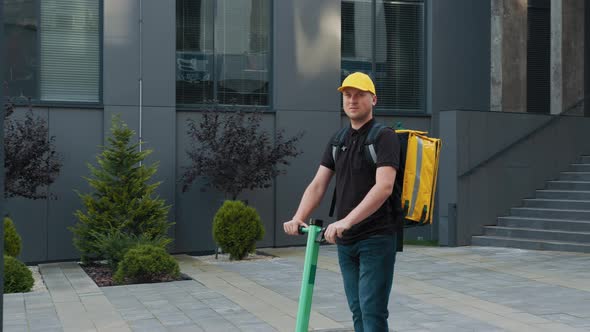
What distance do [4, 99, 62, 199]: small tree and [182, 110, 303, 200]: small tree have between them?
240cm

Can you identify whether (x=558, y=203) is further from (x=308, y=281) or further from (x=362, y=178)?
(x=308, y=281)

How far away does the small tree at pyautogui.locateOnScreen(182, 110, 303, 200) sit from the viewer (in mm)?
13664

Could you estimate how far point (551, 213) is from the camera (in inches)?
577

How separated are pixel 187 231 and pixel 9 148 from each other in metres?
3.93

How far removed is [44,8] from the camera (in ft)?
46.3

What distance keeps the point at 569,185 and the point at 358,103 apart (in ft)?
38.5

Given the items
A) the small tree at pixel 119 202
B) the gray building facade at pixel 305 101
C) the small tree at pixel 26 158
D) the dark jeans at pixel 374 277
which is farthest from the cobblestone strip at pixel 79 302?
the dark jeans at pixel 374 277

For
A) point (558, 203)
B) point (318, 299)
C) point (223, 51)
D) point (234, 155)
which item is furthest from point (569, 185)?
point (318, 299)

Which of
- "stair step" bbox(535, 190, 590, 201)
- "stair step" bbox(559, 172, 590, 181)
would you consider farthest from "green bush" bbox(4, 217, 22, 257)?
"stair step" bbox(559, 172, 590, 181)

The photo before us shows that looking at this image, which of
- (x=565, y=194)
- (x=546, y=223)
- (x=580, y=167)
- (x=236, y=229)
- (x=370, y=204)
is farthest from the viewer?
(x=580, y=167)

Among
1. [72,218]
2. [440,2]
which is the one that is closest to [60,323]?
[72,218]

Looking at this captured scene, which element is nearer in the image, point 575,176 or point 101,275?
point 101,275

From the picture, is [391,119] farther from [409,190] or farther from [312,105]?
[409,190]

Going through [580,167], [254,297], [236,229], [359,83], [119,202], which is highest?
[359,83]
